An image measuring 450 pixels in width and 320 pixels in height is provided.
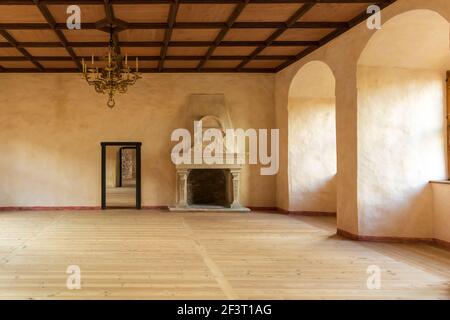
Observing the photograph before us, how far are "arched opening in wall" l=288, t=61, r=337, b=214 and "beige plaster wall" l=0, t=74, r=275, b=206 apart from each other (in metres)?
1.15

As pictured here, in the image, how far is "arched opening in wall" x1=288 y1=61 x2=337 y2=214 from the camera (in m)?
10.9

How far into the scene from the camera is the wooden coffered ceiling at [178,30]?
6.66 m

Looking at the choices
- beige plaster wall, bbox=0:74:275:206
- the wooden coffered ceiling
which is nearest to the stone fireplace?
beige plaster wall, bbox=0:74:275:206

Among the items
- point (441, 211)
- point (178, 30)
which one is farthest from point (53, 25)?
point (441, 211)

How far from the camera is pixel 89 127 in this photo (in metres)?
11.6

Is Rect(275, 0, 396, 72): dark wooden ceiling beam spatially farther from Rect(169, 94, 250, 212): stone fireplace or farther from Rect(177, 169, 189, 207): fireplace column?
Rect(177, 169, 189, 207): fireplace column

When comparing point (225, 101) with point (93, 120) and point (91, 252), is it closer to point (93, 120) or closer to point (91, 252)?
point (93, 120)

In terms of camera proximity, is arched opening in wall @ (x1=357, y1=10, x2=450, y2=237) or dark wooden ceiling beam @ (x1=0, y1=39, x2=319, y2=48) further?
dark wooden ceiling beam @ (x1=0, y1=39, x2=319, y2=48)

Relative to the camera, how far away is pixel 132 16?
7.05 meters

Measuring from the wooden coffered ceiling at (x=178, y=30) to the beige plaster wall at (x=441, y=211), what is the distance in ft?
9.43
